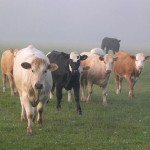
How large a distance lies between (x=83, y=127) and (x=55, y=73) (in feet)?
11.6

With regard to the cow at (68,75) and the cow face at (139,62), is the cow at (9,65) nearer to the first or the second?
the cow at (68,75)

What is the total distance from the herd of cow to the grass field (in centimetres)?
39

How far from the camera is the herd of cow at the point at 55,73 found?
929 centimetres

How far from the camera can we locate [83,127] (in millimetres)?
9969

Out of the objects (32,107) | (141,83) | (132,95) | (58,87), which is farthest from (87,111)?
(141,83)

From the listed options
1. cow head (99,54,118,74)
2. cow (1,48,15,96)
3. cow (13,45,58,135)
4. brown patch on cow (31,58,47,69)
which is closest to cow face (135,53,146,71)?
cow head (99,54,118,74)

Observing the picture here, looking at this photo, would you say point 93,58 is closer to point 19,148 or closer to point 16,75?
point 16,75

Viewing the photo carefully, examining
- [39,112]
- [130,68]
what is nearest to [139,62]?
[130,68]

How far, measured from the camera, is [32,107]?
31.1 feet

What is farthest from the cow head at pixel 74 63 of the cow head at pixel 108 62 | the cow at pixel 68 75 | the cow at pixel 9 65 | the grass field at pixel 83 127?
the cow at pixel 9 65

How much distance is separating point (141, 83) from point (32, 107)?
13.5m

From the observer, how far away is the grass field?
819 cm

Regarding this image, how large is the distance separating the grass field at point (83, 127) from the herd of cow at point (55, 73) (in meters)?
0.39

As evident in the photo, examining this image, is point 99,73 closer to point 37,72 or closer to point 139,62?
point 139,62
